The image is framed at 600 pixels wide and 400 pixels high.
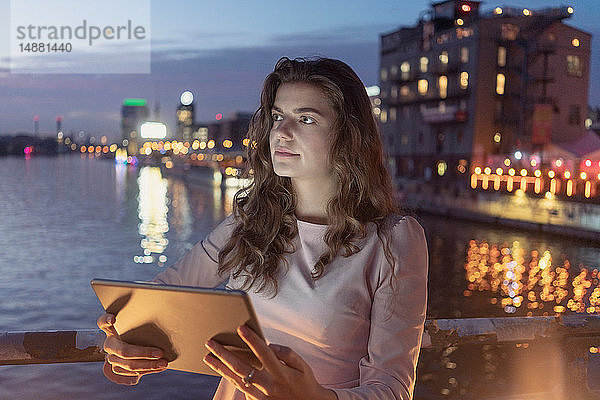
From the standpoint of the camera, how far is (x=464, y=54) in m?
44.7

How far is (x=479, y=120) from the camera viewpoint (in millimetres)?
44188

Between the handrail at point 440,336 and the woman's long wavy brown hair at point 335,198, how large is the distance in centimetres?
101

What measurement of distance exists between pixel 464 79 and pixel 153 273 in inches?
1141

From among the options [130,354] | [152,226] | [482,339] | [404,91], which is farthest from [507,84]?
[130,354]

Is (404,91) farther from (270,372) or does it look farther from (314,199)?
(270,372)

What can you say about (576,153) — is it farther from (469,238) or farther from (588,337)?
(588,337)

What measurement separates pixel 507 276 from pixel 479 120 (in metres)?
25.0

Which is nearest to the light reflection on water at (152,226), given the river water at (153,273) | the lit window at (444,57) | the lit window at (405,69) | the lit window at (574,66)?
the river water at (153,273)

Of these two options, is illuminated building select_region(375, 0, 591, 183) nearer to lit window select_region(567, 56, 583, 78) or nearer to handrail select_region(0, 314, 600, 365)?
lit window select_region(567, 56, 583, 78)

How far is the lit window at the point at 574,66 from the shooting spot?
4525 centimetres

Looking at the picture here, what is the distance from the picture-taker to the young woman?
2.05 metres

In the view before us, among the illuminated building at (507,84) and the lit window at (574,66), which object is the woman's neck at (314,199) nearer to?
the illuminated building at (507,84)

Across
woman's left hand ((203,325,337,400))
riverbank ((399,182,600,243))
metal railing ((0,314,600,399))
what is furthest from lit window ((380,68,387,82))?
woman's left hand ((203,325,337,400))

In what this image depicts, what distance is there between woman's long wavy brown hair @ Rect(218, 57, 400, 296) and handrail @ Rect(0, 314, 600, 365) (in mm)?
1009
